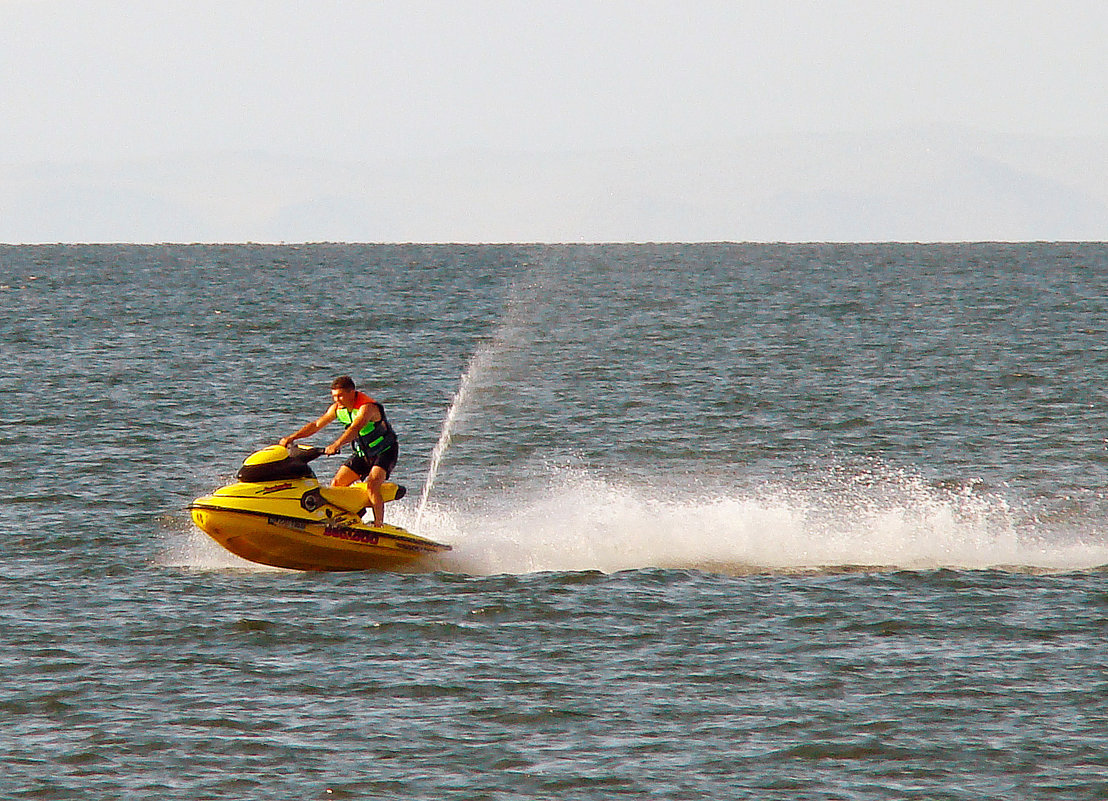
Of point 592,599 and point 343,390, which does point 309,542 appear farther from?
point 592,599

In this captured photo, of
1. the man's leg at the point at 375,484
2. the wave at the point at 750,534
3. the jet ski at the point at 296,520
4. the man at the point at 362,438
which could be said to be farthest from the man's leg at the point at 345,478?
the wave at the point at 750,534

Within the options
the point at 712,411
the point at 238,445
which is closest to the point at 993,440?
the point at 712,411

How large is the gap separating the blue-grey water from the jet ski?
0.39 meters

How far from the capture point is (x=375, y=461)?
18.5 metres

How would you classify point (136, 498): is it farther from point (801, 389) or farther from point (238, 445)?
point (801, 389)

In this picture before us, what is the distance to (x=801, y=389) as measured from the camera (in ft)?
130

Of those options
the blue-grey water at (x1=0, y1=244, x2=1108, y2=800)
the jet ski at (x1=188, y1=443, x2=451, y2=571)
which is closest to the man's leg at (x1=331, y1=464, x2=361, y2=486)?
the jet ski at (x1=188, y1=443, x2=451, y2=571)

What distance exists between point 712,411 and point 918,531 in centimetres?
1471

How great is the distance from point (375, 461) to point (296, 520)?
44.3 inches

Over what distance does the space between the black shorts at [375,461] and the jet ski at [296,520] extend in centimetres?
21

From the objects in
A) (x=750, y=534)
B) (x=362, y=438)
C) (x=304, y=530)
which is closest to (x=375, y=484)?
(x=362, y=438)

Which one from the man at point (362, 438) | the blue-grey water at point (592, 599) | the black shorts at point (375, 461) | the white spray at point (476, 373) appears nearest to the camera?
the blue-grey water at point (592, 599)

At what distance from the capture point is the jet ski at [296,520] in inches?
705

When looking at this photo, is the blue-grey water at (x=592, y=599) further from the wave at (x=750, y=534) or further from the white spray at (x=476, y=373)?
the white spray at (x=476, y=373)
